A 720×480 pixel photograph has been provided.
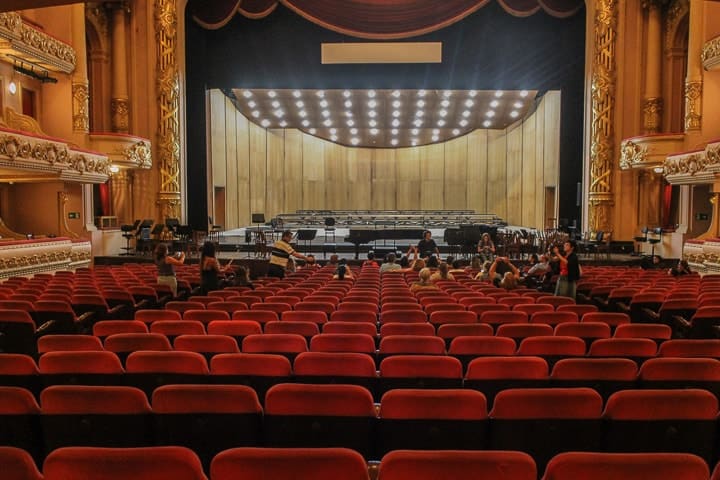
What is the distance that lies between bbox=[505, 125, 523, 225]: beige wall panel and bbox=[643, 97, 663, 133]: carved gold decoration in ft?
38.3

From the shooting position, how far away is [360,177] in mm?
36406

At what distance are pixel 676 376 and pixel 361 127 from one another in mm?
30608

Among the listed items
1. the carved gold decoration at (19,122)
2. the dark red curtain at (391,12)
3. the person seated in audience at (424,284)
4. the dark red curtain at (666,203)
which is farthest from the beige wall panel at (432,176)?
the person seated in audience at (424,284)

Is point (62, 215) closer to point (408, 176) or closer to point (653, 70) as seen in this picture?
point (653, 70)

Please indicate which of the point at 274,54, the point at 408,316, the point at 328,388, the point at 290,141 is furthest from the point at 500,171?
the point at 328,388

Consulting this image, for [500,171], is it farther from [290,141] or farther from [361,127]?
[290,141]

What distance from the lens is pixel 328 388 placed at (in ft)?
9.18

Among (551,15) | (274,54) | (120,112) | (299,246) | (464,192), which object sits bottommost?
(299,246)

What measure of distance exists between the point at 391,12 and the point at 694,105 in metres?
10.5

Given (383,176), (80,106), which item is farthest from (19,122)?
(383,176)

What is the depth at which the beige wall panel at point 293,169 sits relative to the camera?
114 ft

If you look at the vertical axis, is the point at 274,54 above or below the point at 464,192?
above

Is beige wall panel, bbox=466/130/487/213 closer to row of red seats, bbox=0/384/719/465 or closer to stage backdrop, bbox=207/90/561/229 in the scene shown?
stage backdrop, bbox=207/90/561/229

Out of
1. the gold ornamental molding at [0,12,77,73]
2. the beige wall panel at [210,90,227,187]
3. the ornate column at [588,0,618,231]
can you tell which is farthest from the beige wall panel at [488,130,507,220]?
the gold ornamental molding at [0,12,77,73]
